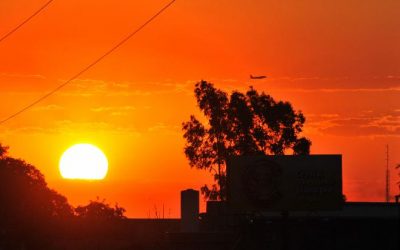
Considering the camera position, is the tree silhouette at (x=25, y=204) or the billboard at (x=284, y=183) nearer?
the billboard at (x=284, y=183)

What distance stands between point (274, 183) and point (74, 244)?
3274 cm

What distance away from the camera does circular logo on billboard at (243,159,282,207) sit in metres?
62.1

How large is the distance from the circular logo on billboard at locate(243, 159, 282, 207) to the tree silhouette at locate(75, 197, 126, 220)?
35.6 metres

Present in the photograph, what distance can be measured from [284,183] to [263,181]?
141 cm

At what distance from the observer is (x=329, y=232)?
57250 mm

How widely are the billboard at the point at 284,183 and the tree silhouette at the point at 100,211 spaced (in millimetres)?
35236

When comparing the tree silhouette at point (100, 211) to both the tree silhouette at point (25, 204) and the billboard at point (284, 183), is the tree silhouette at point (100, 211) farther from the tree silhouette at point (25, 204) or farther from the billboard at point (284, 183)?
the billboard at point (284, 183)

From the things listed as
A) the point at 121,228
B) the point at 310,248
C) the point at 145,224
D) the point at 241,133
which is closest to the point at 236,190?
the point at 310,248

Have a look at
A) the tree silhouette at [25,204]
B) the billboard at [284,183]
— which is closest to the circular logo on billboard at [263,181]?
the billboard at [284,183]

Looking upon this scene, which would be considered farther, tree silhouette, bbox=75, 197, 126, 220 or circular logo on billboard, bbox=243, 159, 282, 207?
tree silhouette, bbox=75, 197, 126, 220

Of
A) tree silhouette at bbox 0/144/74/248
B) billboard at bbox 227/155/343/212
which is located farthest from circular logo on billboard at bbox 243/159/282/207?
tree silhouette at bbox 0/144/74/248

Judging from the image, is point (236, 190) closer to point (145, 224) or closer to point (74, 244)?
point (74, 244)

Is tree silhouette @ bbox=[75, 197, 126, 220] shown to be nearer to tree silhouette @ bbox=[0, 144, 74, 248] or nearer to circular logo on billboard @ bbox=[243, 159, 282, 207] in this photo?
tree silhouette @ bbox=[0, 144, 74, 248]

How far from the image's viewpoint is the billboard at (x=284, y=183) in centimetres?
6215
